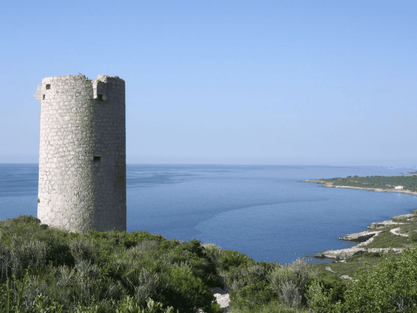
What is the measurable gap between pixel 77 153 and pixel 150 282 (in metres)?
7.47

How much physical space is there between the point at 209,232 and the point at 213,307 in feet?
182

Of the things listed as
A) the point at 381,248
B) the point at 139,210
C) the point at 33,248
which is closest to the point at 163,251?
the point at 33,248

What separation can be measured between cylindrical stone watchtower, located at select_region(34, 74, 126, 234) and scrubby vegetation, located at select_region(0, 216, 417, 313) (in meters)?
1.19

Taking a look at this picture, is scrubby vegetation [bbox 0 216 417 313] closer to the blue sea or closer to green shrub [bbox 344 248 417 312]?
green shrub [bbox 344 248 417 312]

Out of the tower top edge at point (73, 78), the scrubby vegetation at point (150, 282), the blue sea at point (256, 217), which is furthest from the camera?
the blue sea at point (256, 217)

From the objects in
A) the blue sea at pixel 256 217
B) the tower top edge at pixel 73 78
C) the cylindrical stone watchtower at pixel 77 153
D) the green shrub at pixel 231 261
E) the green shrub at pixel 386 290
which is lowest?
the blue sea at pixel 256 217

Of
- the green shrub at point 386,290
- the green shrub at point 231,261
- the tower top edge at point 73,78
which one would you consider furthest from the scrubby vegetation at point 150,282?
the tower top edge at point 73,78

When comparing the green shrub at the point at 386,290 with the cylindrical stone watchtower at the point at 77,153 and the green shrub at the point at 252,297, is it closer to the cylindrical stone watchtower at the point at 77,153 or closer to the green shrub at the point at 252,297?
the green shrub at the point at 252,297

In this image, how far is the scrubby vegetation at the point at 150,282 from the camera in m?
5.73

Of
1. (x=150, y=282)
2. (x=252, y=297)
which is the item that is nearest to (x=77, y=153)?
(x=150, y=282)

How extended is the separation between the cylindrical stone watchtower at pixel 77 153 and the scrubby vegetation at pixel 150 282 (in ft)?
3.90

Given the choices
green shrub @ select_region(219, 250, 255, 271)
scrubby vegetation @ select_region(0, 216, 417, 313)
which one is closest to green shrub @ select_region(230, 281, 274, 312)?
scrubby vegetation @ select_region(0, 216, 417, 313)

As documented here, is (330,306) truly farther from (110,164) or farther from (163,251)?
(110,164)

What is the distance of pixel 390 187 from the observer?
460 ft
